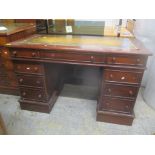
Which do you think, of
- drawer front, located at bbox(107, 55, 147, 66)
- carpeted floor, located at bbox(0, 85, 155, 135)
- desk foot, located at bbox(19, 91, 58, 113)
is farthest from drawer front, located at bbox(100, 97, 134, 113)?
desk foot, located at bbox(19, 91, 58, 113)

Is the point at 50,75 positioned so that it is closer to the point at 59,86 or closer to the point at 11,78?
the point at 59,86

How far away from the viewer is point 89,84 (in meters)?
2.21

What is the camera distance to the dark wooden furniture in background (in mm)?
1608

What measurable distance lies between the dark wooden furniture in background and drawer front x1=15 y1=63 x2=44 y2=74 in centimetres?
36

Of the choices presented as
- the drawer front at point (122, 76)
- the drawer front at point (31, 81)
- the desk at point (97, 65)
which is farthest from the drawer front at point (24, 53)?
the drawer front at point (122, 76)

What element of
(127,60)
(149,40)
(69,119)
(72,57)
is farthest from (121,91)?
(149,40)

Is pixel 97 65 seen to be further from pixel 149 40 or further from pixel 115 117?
pixel 149 40

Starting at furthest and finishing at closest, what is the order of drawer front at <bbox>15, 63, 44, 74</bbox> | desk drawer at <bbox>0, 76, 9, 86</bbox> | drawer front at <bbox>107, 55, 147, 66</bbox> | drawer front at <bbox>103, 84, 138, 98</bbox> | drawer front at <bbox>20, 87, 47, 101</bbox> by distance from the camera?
desk drawer at <bbox>0, 76, 9, 86</bbox>
drawer front at <bbox>20, 87, 47, 101</bbox>
drawer front at <bbox>15, 63, 44, 74</bbox>
drawer front at <bbox>103, 84, 138, 98</bbox>
drawer front at <bbox>107, 55, 147, 66</bbox>

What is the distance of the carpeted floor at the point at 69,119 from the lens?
4.83 feet

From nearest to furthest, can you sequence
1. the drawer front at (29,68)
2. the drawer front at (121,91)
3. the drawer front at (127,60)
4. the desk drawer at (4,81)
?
the drawer front at (127,60) < the drawer front at (121,91) < the drawer front at (29,68) < the desk drawer at (4,81)

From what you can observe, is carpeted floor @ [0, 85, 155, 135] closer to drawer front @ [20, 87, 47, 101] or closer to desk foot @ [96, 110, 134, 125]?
desk foot @ [96, 110, 134, 125]

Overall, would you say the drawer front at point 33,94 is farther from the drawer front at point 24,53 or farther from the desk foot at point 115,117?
the desk foot at point 115,117

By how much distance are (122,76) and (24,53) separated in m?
0.98
